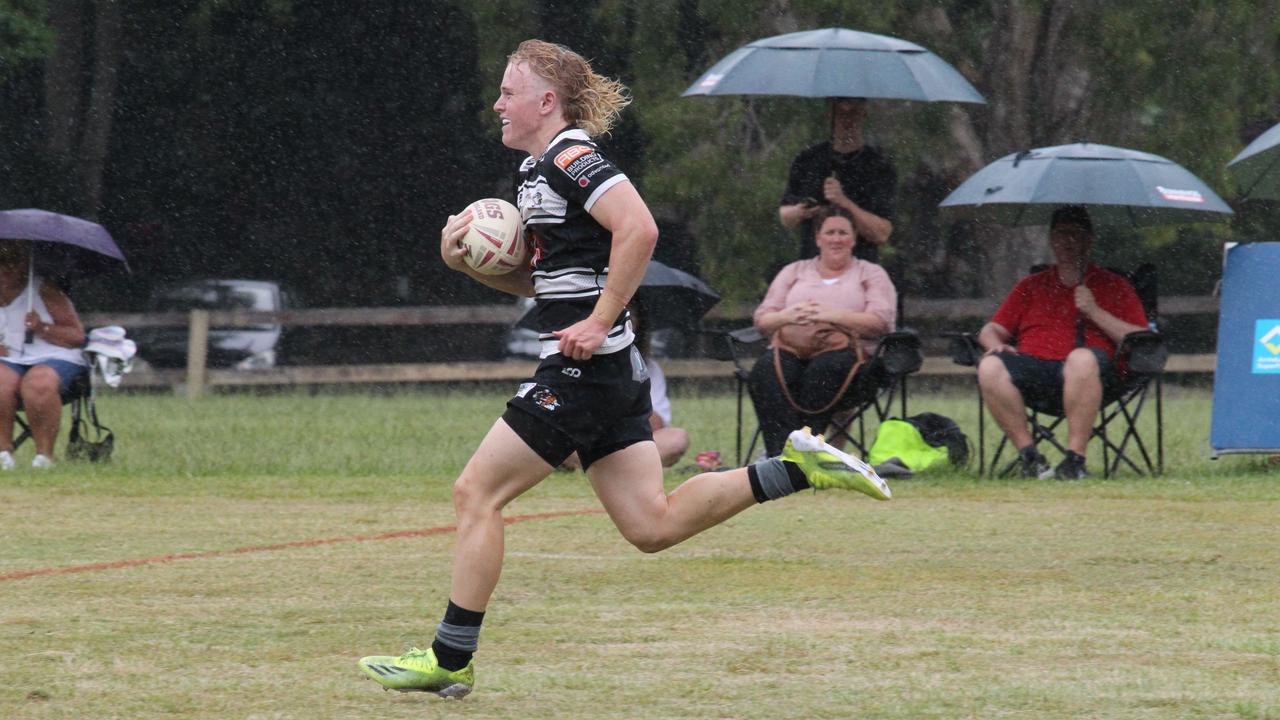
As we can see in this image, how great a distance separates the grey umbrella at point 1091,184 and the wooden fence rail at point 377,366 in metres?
10.1

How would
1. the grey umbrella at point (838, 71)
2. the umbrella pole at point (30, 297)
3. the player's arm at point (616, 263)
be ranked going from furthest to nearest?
the umbrella pole at point (30, 297), the grey umbrella at point (838, 71), the player's arm at point (616, 263)

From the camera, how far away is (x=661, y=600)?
21.9 ft

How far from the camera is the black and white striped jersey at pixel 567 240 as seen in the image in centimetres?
519

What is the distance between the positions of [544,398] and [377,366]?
56.7ft

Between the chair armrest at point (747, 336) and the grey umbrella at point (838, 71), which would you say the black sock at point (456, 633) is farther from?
the chair armrest at point (747, 336)

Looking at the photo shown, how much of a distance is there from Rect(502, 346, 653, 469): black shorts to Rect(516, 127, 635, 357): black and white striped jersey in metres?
0.05

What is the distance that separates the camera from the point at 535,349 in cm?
2641

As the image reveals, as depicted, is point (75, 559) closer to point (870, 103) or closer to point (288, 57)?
point (870, 103)

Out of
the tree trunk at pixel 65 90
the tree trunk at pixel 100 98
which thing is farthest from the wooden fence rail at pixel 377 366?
the tree trunk at pixel 65 90

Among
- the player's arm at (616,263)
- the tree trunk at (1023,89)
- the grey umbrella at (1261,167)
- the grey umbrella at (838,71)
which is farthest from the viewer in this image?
the tree trunk at (1023,89)

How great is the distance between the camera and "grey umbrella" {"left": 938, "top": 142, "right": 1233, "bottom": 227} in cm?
1102

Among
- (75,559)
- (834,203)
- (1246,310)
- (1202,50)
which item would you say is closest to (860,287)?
(834,203)

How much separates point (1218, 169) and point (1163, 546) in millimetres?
15504

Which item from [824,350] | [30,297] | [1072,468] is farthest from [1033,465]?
[30,297]
